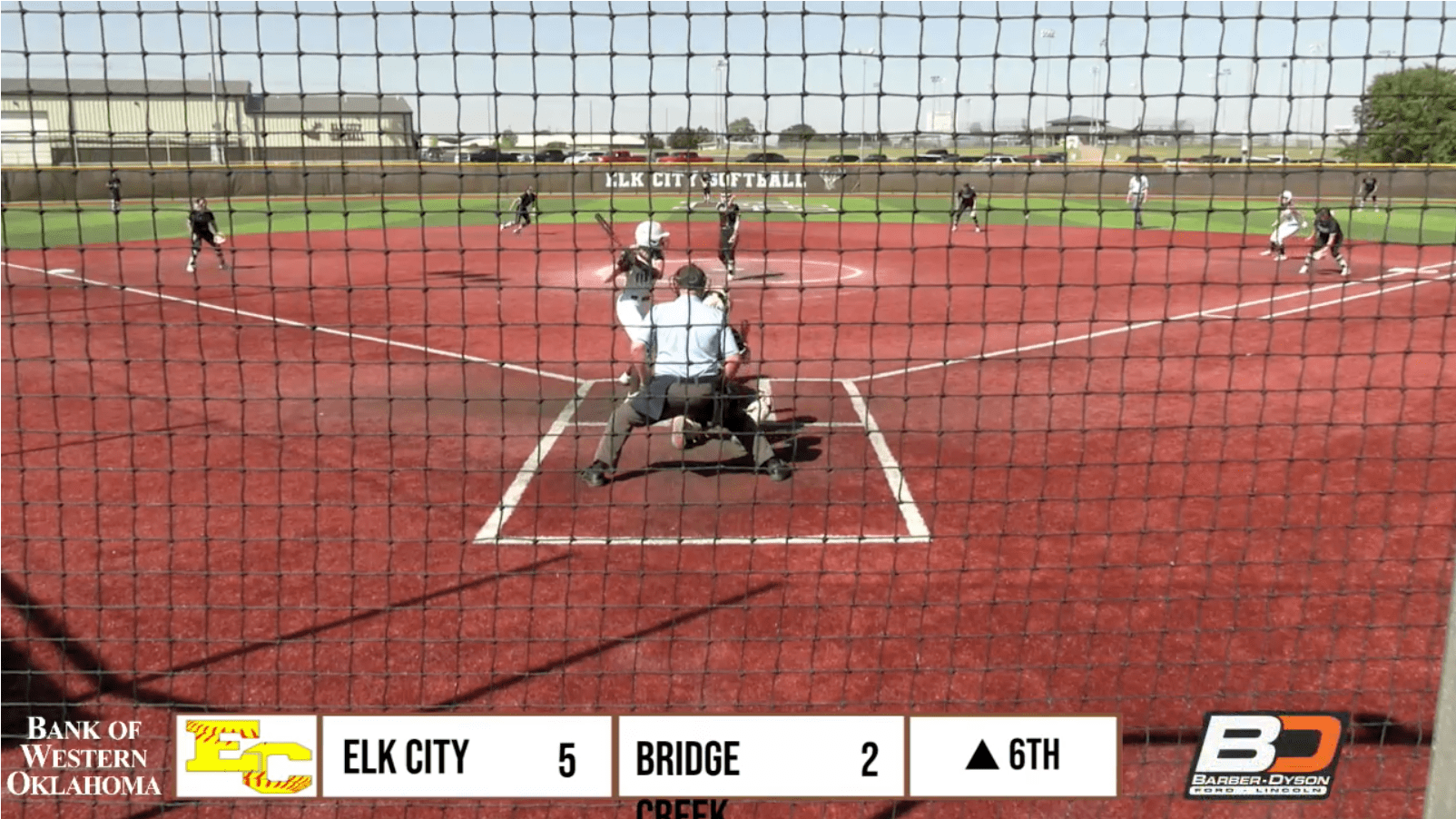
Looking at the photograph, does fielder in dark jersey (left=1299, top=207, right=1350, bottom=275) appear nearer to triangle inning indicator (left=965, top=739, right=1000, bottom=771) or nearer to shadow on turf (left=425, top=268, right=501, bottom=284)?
shadow on turf (left=425, top=268, right=501, bottom=284)

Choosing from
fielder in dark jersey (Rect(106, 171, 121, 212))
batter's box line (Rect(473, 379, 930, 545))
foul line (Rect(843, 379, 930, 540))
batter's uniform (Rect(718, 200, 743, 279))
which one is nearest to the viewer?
fielder in dark jersey (Rect(106, 171, 121, 212))

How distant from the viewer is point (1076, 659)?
18.7 feet

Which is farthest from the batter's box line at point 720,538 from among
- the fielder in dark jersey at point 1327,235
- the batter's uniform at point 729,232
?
the fielder in dark jersey at point 1327,235

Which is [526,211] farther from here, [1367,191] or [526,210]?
[1367,191]

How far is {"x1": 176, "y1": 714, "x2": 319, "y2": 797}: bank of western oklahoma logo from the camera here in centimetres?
460

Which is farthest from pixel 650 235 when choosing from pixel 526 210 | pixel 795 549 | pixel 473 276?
pixel 473 276

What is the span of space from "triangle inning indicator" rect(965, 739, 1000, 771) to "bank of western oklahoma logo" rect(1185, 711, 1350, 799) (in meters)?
0.80

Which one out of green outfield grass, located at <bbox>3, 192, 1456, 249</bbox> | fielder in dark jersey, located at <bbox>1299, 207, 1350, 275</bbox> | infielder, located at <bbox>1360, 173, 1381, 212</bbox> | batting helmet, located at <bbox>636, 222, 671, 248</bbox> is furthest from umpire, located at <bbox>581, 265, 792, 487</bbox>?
green outfield grass, located at <bbox>3, 192, 1456, 249</bbox>

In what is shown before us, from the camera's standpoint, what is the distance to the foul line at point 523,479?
7.12 m

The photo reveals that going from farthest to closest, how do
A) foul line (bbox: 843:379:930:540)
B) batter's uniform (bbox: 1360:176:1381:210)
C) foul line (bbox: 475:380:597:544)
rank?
batter's uniform (bbox: 1360:176:1381:210) → foul line (bbox: 843:379:930:540) → foul line (bbox: 475:380:597:544)

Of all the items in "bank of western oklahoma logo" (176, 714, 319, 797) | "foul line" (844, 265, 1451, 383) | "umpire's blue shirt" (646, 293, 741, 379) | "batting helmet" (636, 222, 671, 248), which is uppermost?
"batting helmet" (636, 222, 671, 248)

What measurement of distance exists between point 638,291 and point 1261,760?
18.2 ft

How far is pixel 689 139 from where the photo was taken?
18.1 ft

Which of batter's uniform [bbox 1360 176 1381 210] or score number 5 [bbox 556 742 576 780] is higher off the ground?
batter's uniform [bbox 1360 176 1381 210]
